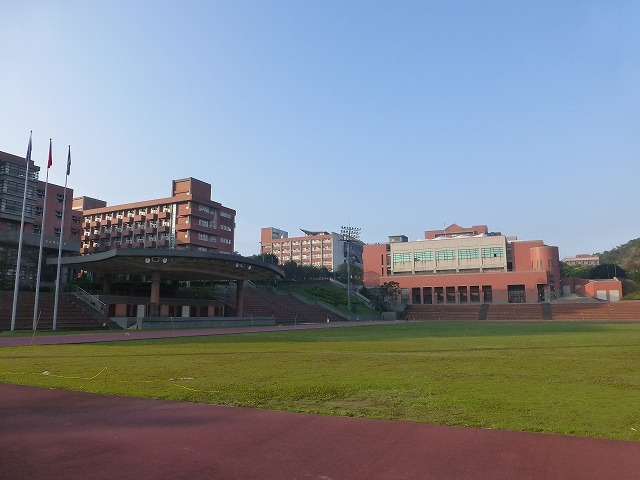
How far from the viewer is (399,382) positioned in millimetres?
10781

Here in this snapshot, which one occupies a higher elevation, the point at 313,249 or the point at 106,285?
the point at 313,249

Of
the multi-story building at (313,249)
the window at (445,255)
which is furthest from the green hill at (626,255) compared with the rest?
the multi-story building at (313,249)

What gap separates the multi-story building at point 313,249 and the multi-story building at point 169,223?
65560 millimetres

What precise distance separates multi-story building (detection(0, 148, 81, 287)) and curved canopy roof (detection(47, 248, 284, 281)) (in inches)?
189

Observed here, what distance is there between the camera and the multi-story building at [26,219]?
4897 cm

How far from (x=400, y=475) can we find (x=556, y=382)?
7037 millimetres

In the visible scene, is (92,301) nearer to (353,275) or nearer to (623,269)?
(353,275)

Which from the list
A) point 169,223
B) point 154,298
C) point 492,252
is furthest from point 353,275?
point 154,298

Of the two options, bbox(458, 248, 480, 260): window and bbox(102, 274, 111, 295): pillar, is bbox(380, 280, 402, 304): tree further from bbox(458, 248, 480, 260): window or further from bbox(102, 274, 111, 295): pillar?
bbox(102, 274, 111, 295): pillar

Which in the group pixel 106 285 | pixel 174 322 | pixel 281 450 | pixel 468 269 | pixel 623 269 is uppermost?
pixel 623 269

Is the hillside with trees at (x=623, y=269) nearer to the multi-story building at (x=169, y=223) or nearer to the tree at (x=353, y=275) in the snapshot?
the tree at (x=353, y=275)

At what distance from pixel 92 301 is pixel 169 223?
43384 mm

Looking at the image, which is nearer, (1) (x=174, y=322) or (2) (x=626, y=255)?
(1) (x=174, y=322)

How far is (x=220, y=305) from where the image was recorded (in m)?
60.7
